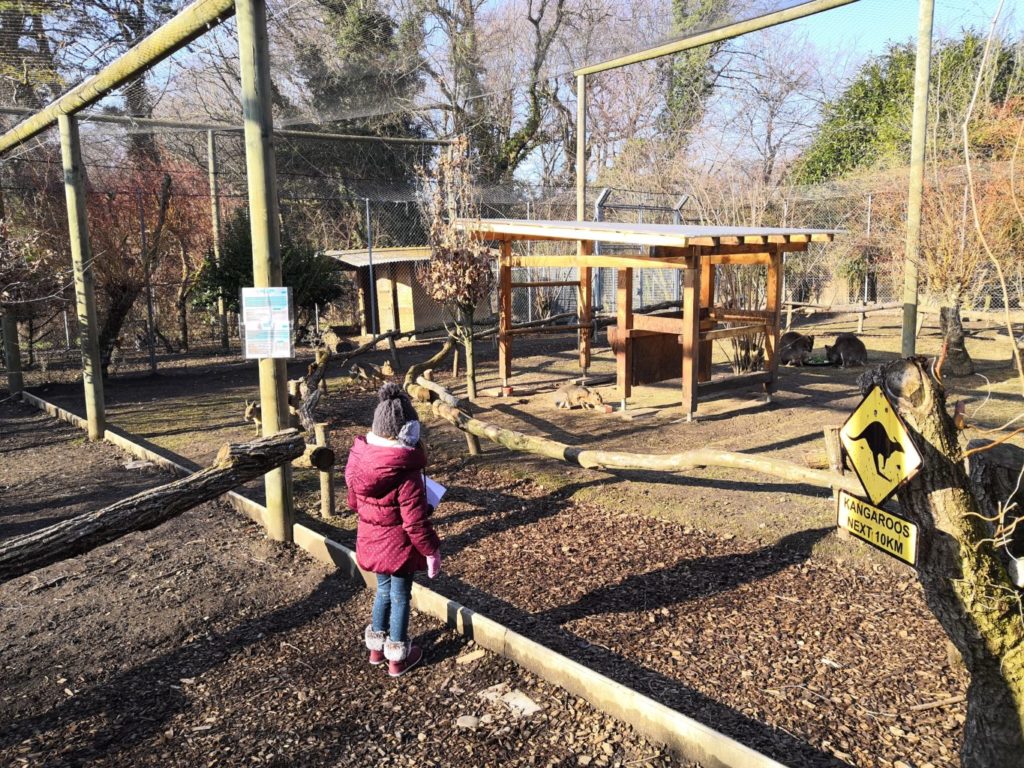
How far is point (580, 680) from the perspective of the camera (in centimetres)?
310

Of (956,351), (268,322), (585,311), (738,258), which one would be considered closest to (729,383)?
(738,258)

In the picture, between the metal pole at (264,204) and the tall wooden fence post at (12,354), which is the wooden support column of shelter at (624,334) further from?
the tall wooden fence post at (12,354)

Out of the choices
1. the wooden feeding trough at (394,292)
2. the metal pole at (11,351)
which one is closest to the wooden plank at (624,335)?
the wooden feeding trough at (394,292)

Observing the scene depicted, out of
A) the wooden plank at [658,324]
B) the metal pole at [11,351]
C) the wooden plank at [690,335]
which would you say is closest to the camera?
the wooden plank at [690,335]

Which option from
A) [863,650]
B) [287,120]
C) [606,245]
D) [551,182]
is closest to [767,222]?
[606,245]

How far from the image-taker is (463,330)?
30.4 ft

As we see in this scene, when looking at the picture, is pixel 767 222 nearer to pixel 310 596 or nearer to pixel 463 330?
pixel 463 330

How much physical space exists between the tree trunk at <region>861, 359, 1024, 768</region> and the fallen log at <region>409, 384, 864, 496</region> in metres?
0.29

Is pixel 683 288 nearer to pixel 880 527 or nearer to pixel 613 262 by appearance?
pixel 613 262

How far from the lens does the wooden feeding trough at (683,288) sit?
803 centimetres

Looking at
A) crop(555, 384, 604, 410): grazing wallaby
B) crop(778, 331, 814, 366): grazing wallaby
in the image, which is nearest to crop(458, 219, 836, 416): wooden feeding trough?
crop(555, 384, 604, 410): grazing wallaby

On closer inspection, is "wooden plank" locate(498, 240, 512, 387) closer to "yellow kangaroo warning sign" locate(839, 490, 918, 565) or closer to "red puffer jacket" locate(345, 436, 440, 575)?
"red puffer jacket" locate(345, 436, 440, 575)

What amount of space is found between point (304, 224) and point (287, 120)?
25.9 feet

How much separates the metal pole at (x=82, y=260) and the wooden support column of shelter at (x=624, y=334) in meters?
5.51
